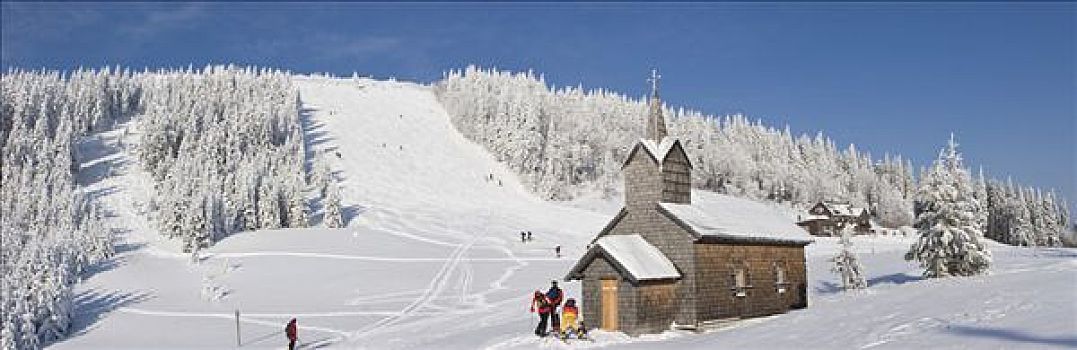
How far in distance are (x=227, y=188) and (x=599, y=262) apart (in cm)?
4443

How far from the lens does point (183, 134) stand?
83062 millimetres

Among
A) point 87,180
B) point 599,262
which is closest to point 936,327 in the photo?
point 599,262

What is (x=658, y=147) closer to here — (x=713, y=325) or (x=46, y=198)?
(x=713, y=325)

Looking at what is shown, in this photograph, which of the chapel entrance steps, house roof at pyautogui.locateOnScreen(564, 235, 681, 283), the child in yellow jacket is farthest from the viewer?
the chapel entrance steps

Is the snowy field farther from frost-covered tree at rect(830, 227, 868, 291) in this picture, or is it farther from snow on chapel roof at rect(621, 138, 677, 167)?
snow on chapel roof at rect(621, 138, 677, 167)

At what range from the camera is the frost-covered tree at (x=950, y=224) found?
39.5 m

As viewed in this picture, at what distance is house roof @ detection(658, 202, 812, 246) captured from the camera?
28453 mm

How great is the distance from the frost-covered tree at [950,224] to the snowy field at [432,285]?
1.09 m

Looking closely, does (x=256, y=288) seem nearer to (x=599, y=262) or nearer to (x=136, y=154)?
(x=599, y=262)

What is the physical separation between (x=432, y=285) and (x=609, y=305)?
1959 cm

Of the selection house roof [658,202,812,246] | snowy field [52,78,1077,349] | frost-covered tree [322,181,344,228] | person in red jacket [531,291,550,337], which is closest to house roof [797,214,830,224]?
snowy field [52,78,1077,349]

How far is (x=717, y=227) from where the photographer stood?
1169 inches

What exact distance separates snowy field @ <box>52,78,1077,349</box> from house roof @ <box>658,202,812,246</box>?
1.20 meters

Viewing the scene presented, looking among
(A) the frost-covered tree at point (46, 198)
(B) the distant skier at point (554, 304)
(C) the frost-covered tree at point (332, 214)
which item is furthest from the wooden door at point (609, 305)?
(C) the frost-covered tree at point (332, 214)
